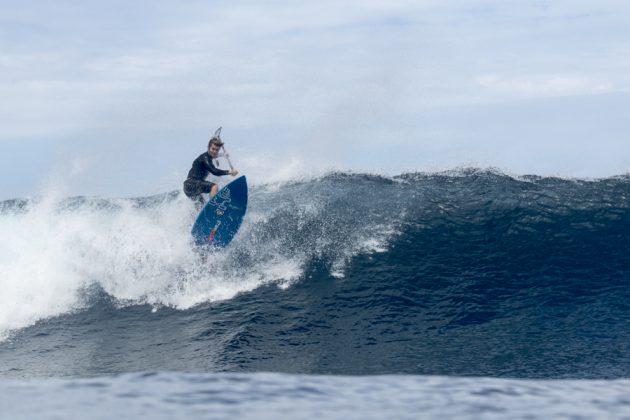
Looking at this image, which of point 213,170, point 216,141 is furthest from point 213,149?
point 213,170

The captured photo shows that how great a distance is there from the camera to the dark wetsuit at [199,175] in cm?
1144

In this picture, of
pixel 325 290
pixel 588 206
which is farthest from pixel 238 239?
pixel 588 206

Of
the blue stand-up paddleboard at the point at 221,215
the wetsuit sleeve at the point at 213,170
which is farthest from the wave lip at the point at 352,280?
the wetsuit sleeve at the point at 213,170

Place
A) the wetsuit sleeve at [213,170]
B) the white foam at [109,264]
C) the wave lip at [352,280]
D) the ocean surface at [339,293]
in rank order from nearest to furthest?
the ocean surface at [339,293], the wave lip at [352,280], the white foam at [109,264], the wetsuit sleeve at [213,170]

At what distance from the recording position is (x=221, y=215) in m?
11.2

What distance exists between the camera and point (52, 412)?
9.95ft

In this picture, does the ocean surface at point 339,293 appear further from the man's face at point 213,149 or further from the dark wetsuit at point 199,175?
the man's face at point 213,149

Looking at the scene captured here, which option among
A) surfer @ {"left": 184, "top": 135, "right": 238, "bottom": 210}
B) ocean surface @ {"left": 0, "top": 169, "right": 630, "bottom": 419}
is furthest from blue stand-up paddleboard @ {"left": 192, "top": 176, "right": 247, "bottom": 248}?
surfer @ {"left": 184, "top": 135, "right": 238, "bottom": 210}

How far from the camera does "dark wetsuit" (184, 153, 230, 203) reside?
37.5 feet

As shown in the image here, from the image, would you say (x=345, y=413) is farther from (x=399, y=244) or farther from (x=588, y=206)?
(x=588, y=206)

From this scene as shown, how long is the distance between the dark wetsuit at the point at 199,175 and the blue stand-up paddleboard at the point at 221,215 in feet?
1.42

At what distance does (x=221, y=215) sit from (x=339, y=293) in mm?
2615

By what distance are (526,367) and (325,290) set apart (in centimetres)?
352

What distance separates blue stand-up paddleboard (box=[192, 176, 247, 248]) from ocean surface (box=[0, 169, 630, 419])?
0.28 metres
